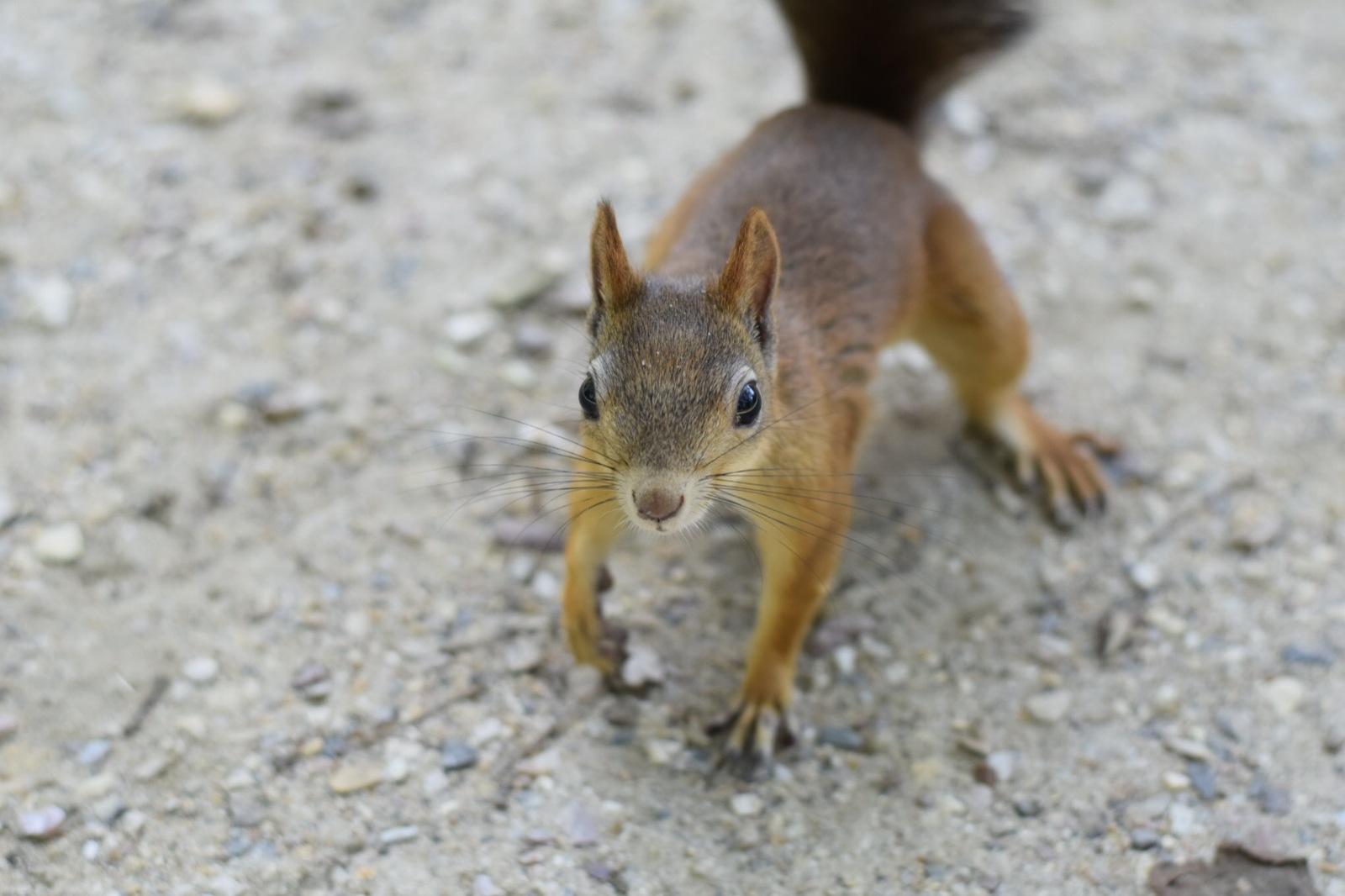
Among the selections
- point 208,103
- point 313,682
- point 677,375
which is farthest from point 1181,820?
point 208,103

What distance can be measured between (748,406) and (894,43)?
123 centimetres

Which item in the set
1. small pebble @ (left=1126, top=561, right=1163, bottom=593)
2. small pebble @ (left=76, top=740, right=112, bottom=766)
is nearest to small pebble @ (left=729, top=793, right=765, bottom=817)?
small pebble @ (left=1126, top=561, right=1163, bottom=593)

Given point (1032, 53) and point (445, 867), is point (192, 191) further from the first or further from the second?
point (1032, 53)

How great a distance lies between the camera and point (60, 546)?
284 centimetres

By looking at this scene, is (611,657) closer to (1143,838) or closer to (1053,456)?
(1143,838)

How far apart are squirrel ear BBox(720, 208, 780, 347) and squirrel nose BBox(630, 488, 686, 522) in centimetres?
40

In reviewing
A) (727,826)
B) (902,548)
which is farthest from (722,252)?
(727,826)

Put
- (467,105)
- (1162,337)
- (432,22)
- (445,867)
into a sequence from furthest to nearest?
(432,22) → (467,105) → (1162,337) → (445,867)

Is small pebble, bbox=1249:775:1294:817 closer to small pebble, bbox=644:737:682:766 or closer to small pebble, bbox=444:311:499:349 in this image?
small pebble, bbox=644:737:682:766

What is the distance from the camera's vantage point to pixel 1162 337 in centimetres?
348

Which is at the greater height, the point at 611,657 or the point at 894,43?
the point at 894,43

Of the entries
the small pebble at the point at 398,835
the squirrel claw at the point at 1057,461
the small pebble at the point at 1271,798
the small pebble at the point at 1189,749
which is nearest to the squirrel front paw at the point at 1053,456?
the squirrel claw at the point at 1057,461

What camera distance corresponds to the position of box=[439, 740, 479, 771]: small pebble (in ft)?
8.21

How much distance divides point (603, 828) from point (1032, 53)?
3.01 meters
